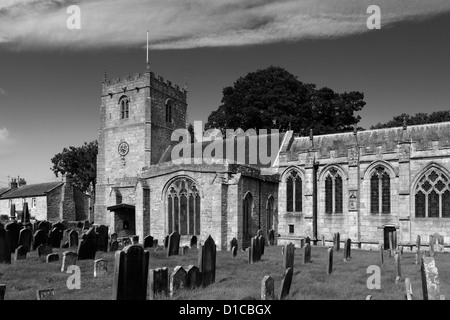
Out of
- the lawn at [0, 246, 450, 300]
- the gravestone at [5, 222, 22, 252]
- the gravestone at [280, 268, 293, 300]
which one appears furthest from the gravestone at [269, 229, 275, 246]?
the gravestone at [280, 268, 293, 300]

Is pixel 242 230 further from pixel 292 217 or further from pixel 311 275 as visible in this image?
pixel 311 275

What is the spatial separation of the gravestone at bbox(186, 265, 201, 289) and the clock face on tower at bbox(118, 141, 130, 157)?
25.7 meters

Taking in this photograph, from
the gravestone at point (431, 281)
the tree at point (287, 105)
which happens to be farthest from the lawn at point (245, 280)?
the tree at point (287, 105)

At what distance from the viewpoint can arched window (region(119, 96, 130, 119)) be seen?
1414 inches

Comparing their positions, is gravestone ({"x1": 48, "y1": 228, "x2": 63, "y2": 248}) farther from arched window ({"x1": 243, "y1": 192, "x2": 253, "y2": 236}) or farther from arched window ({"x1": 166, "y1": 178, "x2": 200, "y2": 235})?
arched window ({"x1": 243, "y1": 192, "x2": 253, "y2": 236})

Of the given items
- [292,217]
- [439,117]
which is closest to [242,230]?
[292,217]

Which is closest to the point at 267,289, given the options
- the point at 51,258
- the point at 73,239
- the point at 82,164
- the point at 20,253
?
the point at 51,258

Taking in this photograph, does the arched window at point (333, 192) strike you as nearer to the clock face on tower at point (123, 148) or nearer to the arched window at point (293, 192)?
the arched window at point (293, 192)

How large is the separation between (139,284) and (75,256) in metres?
6.62

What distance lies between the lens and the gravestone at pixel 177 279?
394 inches
